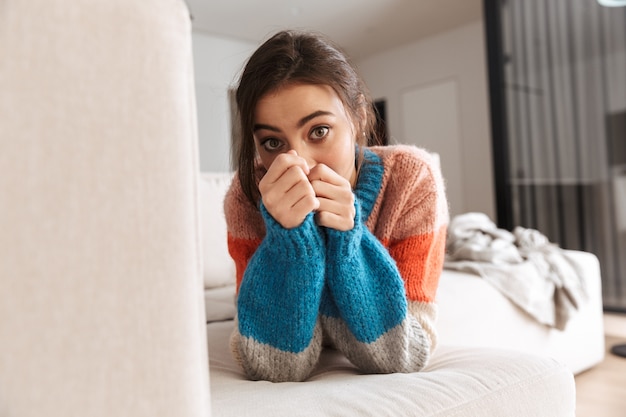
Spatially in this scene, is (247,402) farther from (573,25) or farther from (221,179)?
(573,25)

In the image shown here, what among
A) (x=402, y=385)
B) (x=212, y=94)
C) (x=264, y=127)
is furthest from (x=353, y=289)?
(x=212, y=94)

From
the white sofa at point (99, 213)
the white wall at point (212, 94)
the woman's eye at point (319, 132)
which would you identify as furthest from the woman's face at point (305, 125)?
the white wall at point (212, 94)

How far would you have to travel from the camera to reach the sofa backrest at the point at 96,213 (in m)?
0.29

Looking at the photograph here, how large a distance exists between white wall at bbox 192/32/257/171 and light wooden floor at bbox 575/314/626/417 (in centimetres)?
390

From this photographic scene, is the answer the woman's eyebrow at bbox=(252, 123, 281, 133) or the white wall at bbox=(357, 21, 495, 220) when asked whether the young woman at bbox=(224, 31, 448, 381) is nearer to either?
the woman's eyebrow at bbox=(252, 123, 281, 133)

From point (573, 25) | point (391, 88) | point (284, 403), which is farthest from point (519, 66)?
point (284, 403)

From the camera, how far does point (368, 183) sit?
0.87m

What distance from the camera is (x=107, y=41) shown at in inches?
12.3

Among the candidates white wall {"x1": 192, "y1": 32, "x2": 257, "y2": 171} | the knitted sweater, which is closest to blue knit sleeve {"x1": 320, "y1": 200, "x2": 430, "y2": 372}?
the knitted sweater

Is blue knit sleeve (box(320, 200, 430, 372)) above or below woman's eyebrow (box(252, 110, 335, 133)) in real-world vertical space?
below

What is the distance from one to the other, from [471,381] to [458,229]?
5.64 ft

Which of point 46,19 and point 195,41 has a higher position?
point 195,41

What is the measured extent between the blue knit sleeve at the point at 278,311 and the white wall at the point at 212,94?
4.57 metres

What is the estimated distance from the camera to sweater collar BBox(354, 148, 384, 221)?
860mm
